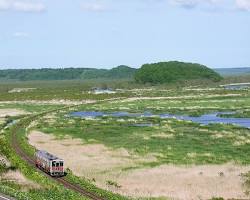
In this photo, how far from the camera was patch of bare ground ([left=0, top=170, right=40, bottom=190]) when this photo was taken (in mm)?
48156

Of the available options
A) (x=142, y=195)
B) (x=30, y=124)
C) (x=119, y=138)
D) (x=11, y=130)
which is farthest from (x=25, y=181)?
(x=30, y=124)

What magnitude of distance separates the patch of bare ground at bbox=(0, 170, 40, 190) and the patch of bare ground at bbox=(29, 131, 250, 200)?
6.36 meters

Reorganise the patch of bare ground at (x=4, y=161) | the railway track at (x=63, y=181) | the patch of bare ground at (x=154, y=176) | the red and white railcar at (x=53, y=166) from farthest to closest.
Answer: the patch of bare ground at (x=4, y=161) → the red and white railcar at (x=53, y=166) → the patch of bare ground at (x=154, y=176) → the railway track at (x=63, y=181)

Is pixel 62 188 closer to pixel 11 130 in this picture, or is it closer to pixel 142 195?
pixel 142 195

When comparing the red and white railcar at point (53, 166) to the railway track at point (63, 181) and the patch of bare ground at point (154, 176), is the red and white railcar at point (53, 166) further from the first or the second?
the patch of bare ground at point (154, 176)

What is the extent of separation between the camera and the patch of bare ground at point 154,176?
46531 mm

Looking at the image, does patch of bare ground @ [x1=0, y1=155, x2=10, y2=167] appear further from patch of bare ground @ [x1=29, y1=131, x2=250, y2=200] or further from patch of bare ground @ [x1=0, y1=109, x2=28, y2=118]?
patch of bare ground @ [x1=0, y1=109, x2=28, y2=118]

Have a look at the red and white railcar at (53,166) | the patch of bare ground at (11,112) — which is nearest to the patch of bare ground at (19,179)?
the red and white railcar at (53,166)

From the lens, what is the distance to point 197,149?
70.1m

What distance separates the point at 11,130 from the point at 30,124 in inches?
478

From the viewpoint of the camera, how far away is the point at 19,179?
51562 millimetres

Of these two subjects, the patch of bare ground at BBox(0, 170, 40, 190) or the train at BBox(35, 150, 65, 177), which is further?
the train at BBox(35, 150, 65, 177)

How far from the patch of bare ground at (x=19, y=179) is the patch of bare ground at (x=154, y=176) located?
6.36 meters

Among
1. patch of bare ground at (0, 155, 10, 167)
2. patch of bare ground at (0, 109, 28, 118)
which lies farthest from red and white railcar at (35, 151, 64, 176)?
patch of bare ground at (0, 109, 28, 118)
